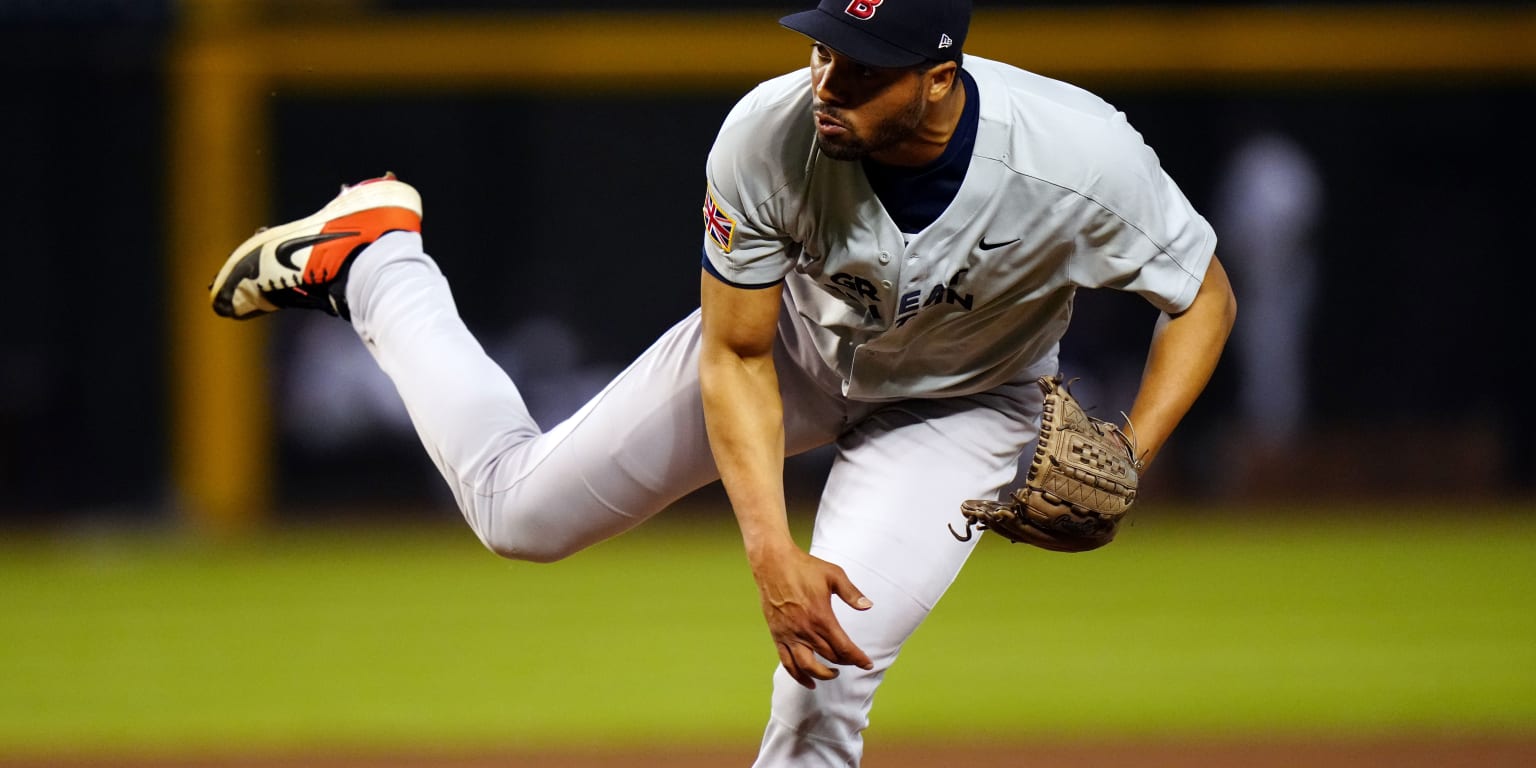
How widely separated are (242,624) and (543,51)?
368 cm

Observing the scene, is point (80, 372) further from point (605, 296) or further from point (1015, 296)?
point (1015, 296)

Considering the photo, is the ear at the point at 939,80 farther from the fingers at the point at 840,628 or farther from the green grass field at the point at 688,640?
the green grass field at the point at 688,640

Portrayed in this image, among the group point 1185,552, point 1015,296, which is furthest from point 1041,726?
point 1185,552

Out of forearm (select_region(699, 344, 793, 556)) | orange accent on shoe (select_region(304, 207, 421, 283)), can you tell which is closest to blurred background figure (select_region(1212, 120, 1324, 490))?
orange accent on shoe (select_region(304, 207, 421, 283))

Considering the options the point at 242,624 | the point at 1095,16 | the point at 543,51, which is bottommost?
the point at 242,624

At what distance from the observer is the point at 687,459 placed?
3230 mm

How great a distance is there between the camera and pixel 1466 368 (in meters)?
9.17

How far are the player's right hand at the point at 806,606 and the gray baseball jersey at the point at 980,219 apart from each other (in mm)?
472

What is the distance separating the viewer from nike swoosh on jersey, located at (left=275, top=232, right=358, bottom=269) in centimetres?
358

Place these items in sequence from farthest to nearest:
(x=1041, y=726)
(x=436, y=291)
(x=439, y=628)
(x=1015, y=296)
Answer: (x=439, y=628) → (x=1041, y=726) → (x=436, y=291) → (x=1015, y=296)

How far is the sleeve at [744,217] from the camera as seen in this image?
282 centimetres

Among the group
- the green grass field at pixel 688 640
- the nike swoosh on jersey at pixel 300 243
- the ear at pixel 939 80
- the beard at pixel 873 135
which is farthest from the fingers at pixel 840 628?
the green grass field at pixel 688 640

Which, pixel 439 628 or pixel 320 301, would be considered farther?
pixel 439 628

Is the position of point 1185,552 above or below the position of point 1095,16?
below
